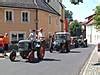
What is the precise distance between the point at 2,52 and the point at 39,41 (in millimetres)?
7059

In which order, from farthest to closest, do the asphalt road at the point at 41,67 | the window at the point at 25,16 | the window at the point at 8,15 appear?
the window at the point at 25,16 < the window at the point at 8,15 < the asphalt road at the point at 41,67

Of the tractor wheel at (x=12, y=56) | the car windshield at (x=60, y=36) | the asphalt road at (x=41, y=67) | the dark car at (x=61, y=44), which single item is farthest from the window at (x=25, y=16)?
the tractor wheel at (x=12, y=56)

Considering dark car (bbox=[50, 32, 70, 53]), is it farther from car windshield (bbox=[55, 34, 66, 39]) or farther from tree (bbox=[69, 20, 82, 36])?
tree (bbox=[69, 20, 82, 36])

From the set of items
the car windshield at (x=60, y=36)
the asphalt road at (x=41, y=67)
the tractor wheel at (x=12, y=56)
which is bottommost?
the asphalt road at (x=41, y=67)

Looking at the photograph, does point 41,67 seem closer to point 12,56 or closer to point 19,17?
point 12,56

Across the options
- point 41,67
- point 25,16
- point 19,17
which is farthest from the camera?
point 25,16

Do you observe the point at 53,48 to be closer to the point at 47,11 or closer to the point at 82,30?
the point at 47,11

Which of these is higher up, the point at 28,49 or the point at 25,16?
the point at 25,16

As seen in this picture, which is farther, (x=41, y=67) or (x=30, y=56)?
(x=30, y=56)

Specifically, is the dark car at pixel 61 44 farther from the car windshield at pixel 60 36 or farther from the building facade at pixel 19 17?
the building facade at pixel 19 17

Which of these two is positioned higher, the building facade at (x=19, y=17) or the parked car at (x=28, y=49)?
the building facade at (x=19, y=17)

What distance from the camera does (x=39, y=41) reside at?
25734 millimetres

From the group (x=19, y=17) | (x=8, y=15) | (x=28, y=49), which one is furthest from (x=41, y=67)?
(x=19, y=17)

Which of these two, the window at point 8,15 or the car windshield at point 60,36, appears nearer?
the car windshield at point 60,36
